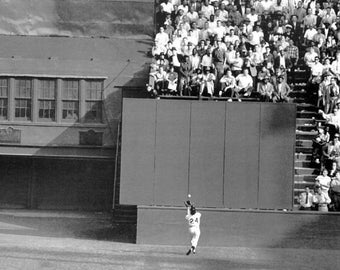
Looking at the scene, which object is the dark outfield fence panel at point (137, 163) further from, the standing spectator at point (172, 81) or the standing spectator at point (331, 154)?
the standing spectator at point (331, 154)

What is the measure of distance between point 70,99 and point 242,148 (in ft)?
31.4

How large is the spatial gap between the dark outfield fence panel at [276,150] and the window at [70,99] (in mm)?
9726

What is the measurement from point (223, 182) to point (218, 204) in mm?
754

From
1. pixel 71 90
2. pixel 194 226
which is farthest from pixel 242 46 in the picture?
pixel 194 226

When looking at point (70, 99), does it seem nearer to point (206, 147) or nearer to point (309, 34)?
point (206, 147)

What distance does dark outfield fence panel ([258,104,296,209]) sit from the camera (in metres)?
27.4

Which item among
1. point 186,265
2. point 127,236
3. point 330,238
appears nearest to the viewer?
point 186,265

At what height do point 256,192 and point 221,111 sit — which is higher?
point 221,111

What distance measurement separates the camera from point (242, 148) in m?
27.5

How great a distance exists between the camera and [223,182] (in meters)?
27.5

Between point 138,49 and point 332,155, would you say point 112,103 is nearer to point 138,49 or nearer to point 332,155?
point 138,49

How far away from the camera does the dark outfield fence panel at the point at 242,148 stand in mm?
27484

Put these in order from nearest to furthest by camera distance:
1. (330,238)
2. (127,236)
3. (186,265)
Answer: (186,265) → (330,238) → (127,236)

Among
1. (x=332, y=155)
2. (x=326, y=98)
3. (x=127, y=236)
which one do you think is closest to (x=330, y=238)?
(x=332, y=155)
